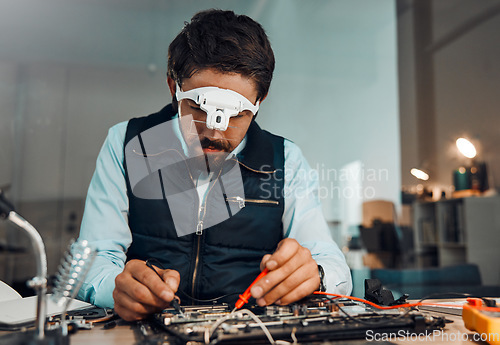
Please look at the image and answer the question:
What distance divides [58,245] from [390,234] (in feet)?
8.84

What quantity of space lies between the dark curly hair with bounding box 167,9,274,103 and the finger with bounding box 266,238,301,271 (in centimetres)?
52

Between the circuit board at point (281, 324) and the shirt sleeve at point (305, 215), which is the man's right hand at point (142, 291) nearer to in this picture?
the circuit board at point (281, 324)

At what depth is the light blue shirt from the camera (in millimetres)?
1034

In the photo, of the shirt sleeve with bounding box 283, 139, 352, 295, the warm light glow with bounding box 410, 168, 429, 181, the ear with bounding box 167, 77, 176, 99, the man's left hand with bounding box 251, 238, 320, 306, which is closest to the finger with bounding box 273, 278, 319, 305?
the man's left hand with bounding box 251, 238, 320, 306

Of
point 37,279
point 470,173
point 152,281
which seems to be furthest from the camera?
point 470,173

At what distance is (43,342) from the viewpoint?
0.51 metres

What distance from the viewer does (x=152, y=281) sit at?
2.41 feet

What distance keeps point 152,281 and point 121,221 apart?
551mm

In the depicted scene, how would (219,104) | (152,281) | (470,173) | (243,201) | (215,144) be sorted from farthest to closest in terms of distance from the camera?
(470,173)
(243,201)
(215,144)
(219,104)
(152,281)

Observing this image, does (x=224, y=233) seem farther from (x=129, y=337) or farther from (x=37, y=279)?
(x=37, y=279)

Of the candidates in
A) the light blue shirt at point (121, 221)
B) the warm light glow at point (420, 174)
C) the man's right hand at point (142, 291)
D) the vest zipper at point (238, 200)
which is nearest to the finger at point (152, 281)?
the man's right hand at point (142, 291)

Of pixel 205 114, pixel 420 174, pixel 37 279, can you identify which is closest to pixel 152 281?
pixel 37 279

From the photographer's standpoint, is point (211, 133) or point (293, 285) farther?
point (211, 133)

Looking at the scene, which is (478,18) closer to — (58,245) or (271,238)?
(271,238)
